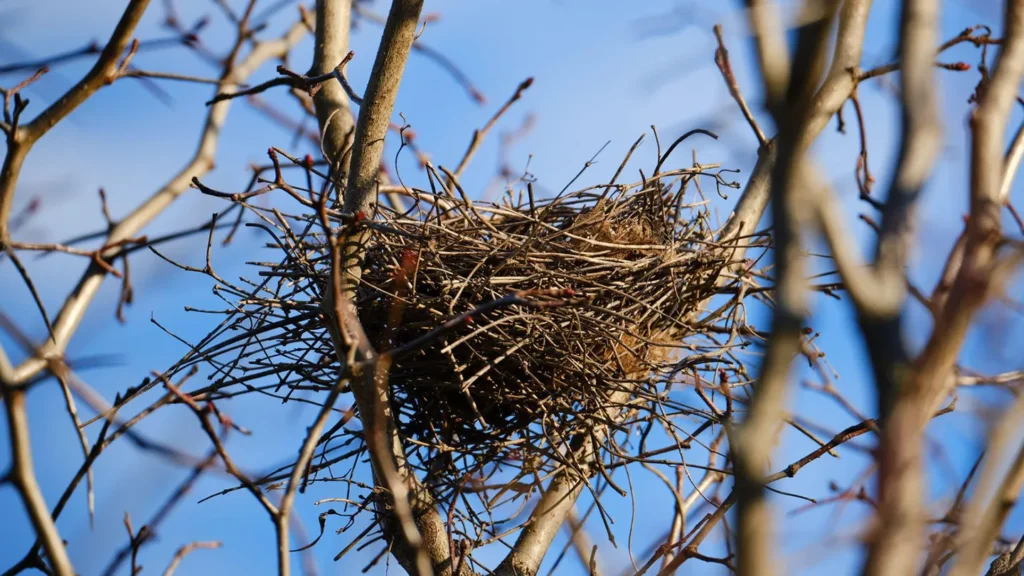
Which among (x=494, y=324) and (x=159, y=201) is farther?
(x=159, y=201)

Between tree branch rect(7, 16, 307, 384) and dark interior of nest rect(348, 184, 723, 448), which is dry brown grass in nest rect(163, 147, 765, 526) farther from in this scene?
tree branch rect(7, 16, 307, 384)

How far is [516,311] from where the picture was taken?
189 centimetres

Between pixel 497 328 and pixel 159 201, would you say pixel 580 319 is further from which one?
pixel 159 201

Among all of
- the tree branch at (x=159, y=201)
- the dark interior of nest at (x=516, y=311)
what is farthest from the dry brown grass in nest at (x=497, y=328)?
the tree branch at (x=159, y=201)

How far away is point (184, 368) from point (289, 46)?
3.00 m

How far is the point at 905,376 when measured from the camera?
1.07 m

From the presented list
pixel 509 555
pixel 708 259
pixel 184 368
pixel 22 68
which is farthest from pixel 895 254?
pixel 22 68

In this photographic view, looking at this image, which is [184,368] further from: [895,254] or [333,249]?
[895,254]

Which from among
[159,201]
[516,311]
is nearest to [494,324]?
[516,311]

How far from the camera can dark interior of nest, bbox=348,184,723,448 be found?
189 cm

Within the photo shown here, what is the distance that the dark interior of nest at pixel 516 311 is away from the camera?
1892mm

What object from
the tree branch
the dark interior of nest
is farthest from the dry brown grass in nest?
the tree branch

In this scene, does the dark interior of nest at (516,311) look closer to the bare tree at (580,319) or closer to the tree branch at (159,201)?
the bare tree at (580,319)

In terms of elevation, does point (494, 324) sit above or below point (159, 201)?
below
